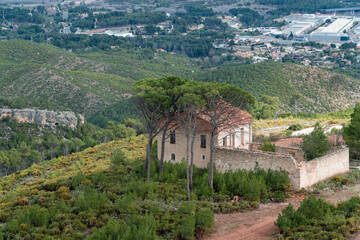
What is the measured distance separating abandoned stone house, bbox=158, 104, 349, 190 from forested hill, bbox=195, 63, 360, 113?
58695 millimetres

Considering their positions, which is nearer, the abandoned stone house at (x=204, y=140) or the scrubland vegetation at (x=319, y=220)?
the scrubland vegetation at (x=319, y=220)

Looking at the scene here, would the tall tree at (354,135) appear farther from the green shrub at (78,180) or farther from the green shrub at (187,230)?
the green shrub at (78,180)

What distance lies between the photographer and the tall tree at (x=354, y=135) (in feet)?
133

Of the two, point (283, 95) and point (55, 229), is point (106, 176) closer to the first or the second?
point (55, 229)

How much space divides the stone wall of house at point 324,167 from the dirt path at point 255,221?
1.33 metres

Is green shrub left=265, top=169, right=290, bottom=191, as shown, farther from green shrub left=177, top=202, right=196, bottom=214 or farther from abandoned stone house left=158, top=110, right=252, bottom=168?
green shrub left=177, top=202, right=196, bottom=214

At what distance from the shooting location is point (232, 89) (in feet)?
117

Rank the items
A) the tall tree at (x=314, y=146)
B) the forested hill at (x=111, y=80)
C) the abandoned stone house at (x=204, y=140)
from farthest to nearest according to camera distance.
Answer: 1. the forested hill at (x=111, y=80)
2. the abandoned stone house at (x=204, y=140)
3. the tall tree at (x=314, y=146)

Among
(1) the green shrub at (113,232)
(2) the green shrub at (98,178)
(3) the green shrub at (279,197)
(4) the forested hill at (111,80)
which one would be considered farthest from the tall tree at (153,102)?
(4) the forested hill at (111,80)

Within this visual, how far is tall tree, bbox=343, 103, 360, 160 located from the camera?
40.6 metres

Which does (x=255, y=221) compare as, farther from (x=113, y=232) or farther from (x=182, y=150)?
(x=182, y=150)

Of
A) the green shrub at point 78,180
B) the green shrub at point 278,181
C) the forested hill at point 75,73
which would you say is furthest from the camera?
the forested hill at point 75,73

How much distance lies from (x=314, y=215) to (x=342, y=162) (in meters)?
9.79

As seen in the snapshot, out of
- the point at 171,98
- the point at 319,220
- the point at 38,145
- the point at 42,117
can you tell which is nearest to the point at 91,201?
the point at 171,98
